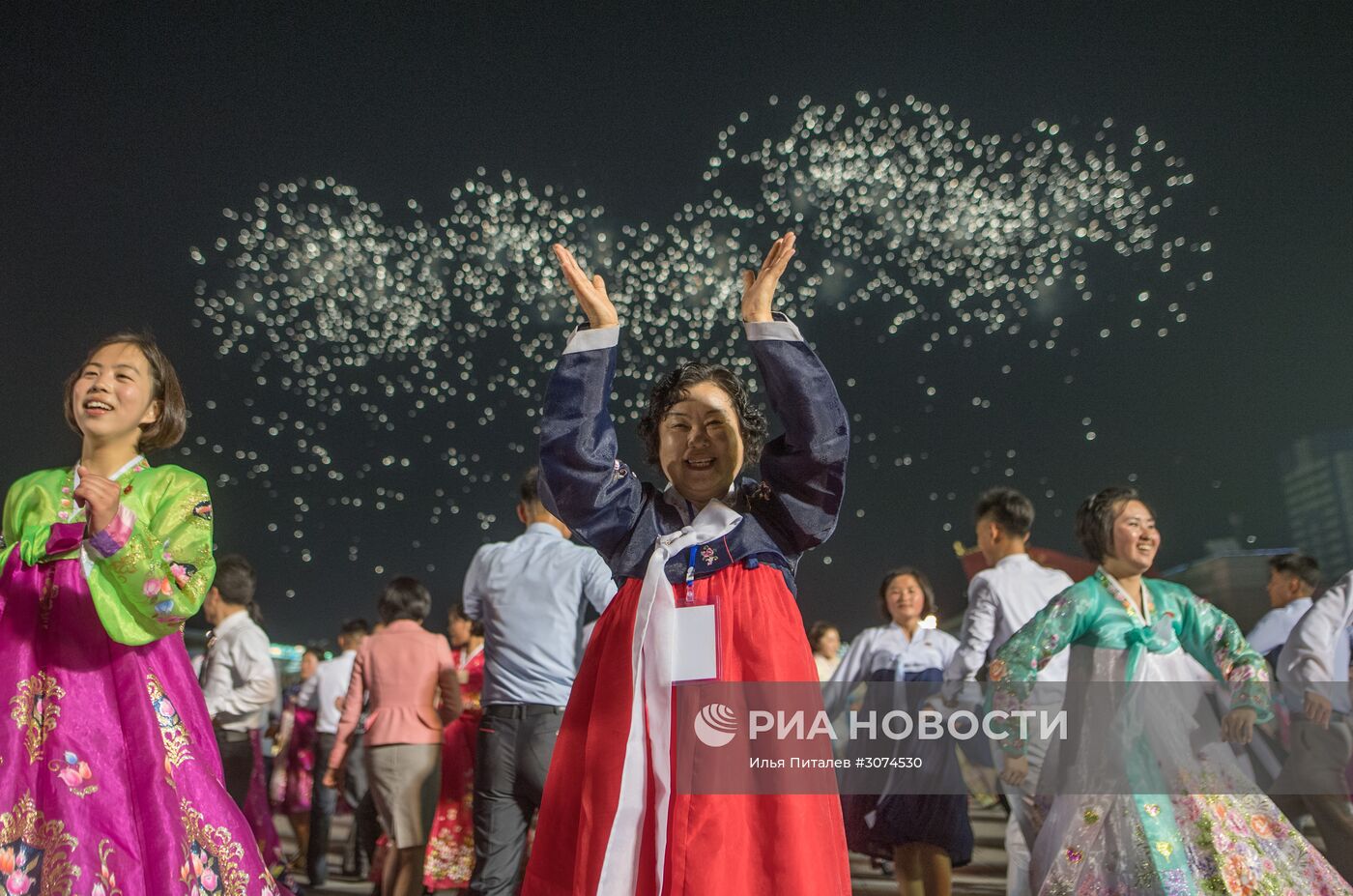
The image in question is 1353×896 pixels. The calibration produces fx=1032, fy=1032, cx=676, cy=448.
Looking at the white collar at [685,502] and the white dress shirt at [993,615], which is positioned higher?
the white dress shirt at [993,615]

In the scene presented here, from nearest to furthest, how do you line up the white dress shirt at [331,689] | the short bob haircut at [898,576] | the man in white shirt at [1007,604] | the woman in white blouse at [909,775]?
the woman in white blouse at [909,775], the man in white shirt at [1007,604], the short bob haircut at [898,576], the white dress shirt at [331,689]

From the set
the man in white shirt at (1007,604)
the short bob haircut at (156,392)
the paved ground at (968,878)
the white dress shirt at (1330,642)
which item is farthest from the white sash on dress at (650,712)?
the white dress shirt at (1330,642)

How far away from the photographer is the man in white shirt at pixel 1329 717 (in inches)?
170

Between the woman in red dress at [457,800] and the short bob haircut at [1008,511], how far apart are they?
88.2 inches

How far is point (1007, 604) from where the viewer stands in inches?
162

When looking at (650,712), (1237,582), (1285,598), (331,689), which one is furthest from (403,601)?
(1237,582)

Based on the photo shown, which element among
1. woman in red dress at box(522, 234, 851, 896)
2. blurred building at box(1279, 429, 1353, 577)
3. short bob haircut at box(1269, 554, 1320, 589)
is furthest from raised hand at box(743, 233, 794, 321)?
blurred building at box(1279, 429, 1353, 577)

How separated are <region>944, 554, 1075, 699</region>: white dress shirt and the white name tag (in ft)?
8.47

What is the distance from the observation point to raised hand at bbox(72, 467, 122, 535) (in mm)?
2029

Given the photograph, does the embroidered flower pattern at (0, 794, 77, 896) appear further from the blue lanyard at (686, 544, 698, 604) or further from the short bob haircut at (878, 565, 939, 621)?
the short bob haircut at (878, 565, 939, 621)

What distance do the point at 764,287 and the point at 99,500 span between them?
4.49ft

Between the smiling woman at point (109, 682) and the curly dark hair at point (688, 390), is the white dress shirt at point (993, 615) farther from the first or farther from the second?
the smiling woman at point (109, 682)

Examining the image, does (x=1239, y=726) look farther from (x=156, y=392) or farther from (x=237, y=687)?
(x=237, y=687)

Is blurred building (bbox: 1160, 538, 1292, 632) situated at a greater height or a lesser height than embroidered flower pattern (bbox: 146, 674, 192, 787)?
greater
